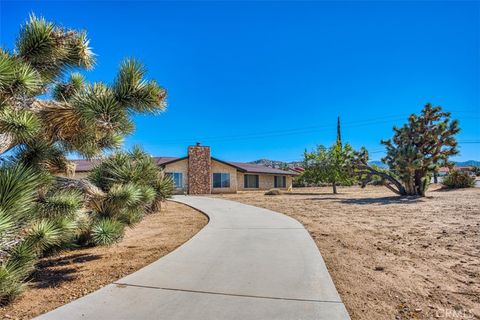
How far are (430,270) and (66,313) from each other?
17.7ft

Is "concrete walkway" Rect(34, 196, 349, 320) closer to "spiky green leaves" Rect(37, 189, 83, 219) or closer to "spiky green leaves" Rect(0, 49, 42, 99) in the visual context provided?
"spiky green leaves" Rect(37, 189, 83, 219)

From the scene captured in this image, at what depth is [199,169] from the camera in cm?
2858

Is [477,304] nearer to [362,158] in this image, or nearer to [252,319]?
[252,319]

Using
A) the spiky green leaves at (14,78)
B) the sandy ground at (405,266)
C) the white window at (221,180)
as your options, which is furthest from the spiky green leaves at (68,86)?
the white window at (221,180)

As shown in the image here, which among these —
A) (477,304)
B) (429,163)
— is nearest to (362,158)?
(429,163)

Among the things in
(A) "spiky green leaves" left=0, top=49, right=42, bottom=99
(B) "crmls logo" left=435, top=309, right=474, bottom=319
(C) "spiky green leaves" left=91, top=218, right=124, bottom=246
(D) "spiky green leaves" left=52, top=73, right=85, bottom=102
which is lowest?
(B) "crmls logo" left=435, top=309, right=474, bottom=319

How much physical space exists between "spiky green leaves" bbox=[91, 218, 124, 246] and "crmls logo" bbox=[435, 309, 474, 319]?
4574 millimetres

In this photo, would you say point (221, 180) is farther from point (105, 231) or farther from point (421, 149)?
point (105, 231)

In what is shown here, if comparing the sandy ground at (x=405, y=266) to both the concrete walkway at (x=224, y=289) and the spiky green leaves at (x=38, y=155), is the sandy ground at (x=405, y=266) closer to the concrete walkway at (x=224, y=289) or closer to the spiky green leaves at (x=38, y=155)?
the concrete walkway at (x=224, y=289)

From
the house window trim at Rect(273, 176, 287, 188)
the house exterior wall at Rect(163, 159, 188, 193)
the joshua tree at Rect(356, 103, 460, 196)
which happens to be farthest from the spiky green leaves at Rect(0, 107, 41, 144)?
the house window trim at Rect(273, 176, 287, 188)

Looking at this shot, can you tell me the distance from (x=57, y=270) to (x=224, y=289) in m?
3.11

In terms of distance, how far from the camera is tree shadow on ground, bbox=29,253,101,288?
445 cm

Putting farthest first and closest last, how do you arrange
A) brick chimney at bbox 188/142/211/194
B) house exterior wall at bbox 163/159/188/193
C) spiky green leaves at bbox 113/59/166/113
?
brick chimney at bbox 188/142/211/194 < house exterior wall at bbox 163/159/188/193 < spiky green leaves at bbox 113/59/166/113

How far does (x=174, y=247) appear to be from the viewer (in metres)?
6.71
